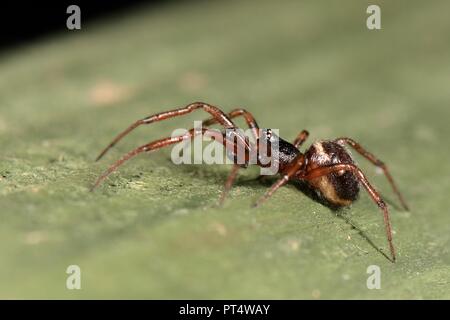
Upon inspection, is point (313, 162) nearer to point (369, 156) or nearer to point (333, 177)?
point (333, 177)

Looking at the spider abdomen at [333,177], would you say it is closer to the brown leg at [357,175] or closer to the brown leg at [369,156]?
the brown leg at [357,175]

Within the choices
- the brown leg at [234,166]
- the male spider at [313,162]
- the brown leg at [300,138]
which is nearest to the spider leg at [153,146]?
the male spider at [313,162]

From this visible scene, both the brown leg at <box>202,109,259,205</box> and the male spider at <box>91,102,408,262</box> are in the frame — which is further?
the male spider at <box>91,102,408,262</box>

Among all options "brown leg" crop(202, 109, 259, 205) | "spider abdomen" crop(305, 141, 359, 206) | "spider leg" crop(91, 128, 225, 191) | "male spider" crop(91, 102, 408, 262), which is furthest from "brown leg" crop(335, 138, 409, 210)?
"spider leg" crop(91, 128, 225, 191)

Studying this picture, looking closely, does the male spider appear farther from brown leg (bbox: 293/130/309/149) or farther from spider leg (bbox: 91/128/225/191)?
brown leg (bbox: 293/130/309/149)

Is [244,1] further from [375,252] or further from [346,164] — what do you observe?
[375,252]

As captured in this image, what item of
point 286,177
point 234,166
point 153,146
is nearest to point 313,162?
point 286,177
